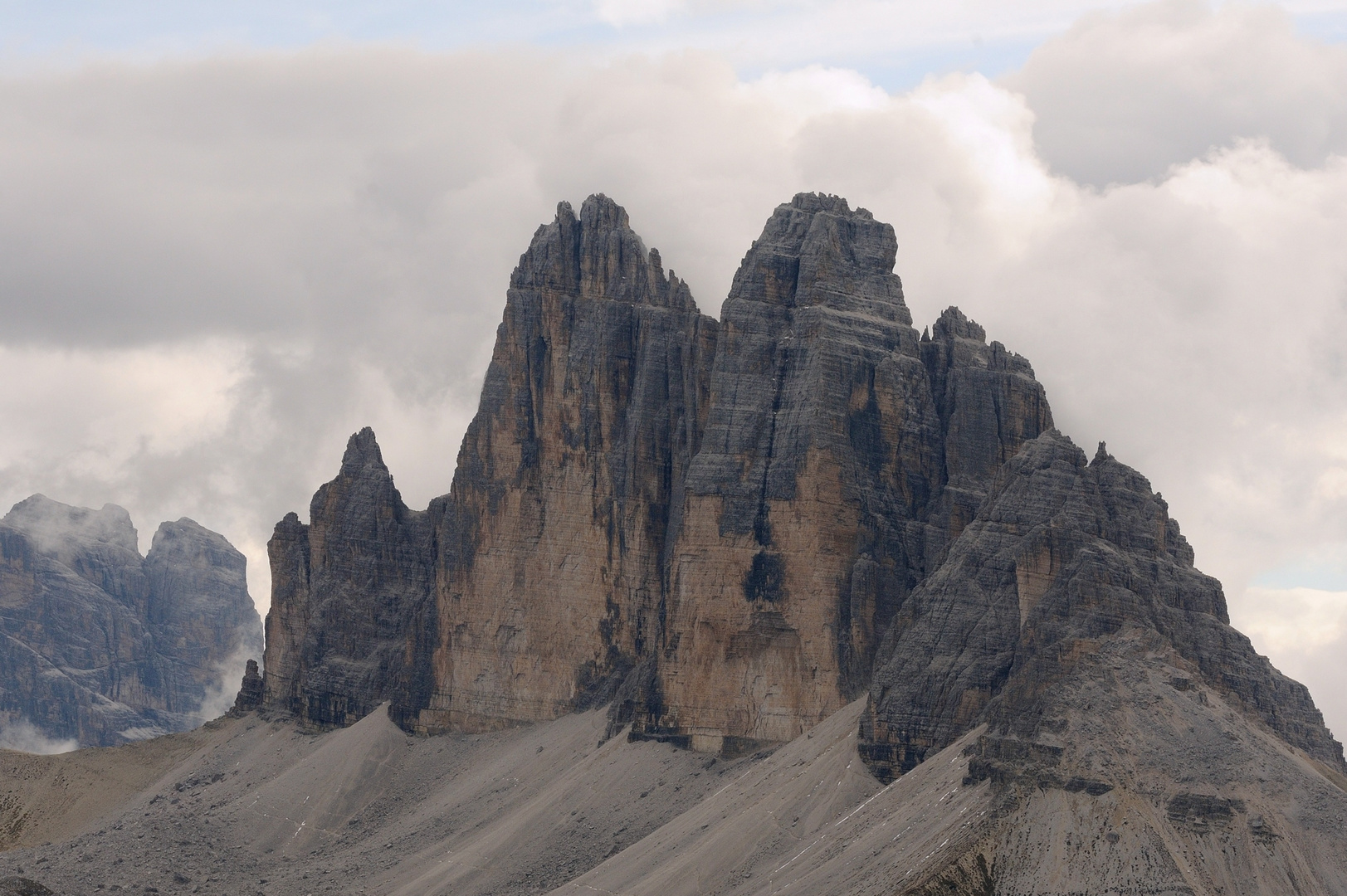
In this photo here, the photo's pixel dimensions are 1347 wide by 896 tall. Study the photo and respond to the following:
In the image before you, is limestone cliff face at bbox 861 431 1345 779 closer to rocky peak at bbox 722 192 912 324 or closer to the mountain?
the mountain

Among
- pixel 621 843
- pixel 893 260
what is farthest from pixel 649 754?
pixel 893 260

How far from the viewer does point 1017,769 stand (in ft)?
447

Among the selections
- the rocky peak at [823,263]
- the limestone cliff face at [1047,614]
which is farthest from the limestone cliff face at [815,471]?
the limestone cliff face at [1047,614]

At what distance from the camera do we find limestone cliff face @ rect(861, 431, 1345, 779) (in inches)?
5709

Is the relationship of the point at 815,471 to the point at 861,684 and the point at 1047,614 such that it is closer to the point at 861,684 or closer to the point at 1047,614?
the point at 861,684

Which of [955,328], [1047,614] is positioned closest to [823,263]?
[955,328]

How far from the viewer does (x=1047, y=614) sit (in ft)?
478

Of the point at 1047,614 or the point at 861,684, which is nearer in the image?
the point at 1047,614

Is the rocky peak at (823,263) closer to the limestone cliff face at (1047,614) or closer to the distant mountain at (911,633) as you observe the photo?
the distant mountain at (911,633)

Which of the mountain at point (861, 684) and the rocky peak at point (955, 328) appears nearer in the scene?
the mountain at point (861, 684)

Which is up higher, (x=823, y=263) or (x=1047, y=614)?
(x=823, y=263)

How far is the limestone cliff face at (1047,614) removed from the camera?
145000mm

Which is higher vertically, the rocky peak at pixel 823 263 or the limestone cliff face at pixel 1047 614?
the rocky peak at pixel 823 263

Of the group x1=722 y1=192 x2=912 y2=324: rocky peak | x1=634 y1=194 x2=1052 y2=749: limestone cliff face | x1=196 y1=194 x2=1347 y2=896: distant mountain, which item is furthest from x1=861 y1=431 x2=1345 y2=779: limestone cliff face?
x1=722 y1=192 x2=912 y2=324: rocky peak
